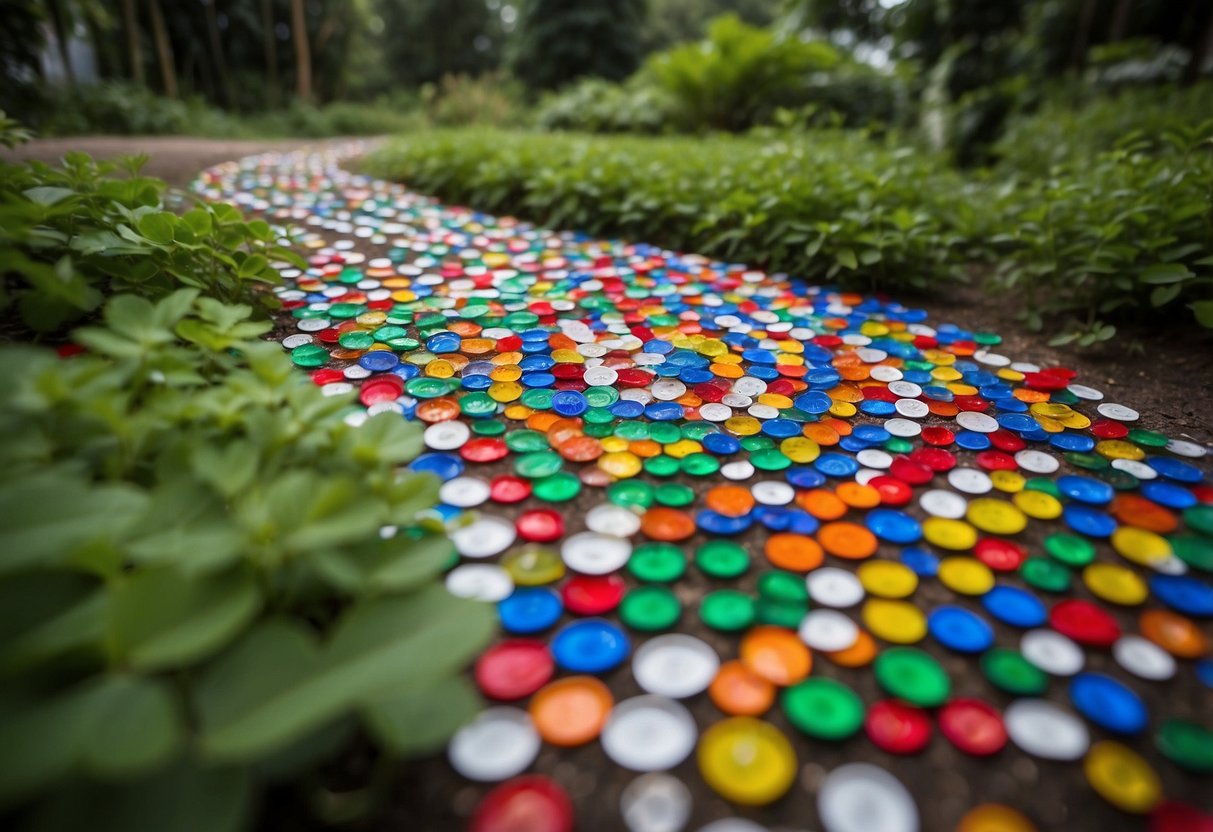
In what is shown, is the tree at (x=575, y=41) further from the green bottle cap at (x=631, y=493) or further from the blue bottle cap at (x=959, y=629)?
the blue bottle cap at (x=959, y=629)

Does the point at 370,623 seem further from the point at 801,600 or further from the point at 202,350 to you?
the point at 202,350

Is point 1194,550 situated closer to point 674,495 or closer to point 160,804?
point 674,495

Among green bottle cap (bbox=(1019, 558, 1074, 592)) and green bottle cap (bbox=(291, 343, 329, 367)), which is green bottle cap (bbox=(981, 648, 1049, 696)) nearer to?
green bottle cap (bbox=(1019, 558, 1074, 592))

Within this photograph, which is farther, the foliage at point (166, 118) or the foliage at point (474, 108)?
the foliage at point (474, 108)

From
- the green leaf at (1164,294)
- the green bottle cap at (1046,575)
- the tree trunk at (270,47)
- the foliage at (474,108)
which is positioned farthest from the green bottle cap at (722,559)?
the tree trunk at (270,47)

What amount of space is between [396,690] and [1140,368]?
237 centimetres

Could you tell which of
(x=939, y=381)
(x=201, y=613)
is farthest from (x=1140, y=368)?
(x=201, y=613)

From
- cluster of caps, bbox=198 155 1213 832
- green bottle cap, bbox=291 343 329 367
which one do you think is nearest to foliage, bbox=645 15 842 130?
cluster of caps, bbox=198 155 1213 832

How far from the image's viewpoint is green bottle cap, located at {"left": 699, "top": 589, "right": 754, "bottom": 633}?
37.7 inches

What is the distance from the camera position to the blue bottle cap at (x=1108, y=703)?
82 centimetres

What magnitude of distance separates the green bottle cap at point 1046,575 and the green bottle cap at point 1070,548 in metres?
0.02

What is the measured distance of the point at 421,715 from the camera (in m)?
0.66

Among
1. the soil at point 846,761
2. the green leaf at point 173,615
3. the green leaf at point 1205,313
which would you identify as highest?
the green leaf at point 1205,313

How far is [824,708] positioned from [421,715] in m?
0.54
